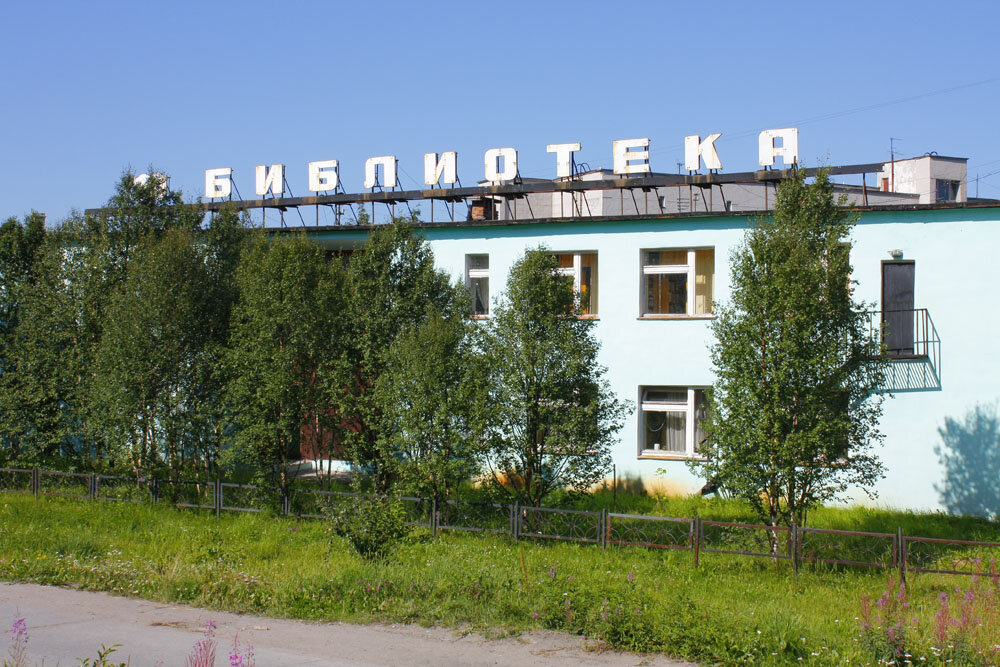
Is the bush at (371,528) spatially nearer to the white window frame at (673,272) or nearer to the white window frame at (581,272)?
the white window frame at (581,272)

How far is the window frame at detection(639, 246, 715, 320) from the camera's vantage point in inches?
814

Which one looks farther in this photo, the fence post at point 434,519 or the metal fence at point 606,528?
the fence post at point 434,519

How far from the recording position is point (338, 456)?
59.8 feet

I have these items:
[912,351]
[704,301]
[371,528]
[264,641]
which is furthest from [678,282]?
[264,641]

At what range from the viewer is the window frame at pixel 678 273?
20.7 metres

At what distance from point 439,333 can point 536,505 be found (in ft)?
11.3

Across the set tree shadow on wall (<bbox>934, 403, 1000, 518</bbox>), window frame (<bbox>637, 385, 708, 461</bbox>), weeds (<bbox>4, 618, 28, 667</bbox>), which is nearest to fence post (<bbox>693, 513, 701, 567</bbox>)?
window frame (<bbox>637, 385, 708, 461</bbox>)

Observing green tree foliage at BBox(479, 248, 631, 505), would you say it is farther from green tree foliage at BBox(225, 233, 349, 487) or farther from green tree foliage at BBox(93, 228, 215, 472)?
green tree foliage at BBox(93, 228, 215, 472)

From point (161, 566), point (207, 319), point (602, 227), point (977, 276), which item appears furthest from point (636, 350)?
point (161, 566)

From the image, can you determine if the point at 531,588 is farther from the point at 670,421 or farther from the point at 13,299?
the point at 13,299

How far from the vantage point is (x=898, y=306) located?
19.3 meters

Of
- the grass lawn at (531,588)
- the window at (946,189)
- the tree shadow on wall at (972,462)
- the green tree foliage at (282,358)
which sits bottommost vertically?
the grass lawn at (531,588)

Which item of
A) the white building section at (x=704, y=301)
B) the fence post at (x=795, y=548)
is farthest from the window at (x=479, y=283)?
the fence post at (x=795, y=548)

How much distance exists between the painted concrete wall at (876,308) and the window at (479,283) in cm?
53
